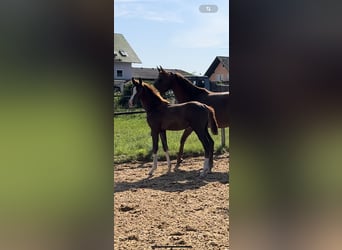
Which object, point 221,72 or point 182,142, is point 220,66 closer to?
point 221,72

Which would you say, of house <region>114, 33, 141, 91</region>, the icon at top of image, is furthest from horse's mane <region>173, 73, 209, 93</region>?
the icon at top of image

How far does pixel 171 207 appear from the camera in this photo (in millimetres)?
2254

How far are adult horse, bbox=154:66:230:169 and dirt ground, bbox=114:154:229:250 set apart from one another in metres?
0.40

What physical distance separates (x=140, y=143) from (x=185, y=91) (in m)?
0.71

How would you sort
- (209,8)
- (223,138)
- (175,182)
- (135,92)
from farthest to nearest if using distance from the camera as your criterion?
(223,138), (135,92), (175,182), (209,8)

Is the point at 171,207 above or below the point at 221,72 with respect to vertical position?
below

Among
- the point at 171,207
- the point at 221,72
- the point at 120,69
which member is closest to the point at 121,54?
the point at 120,69

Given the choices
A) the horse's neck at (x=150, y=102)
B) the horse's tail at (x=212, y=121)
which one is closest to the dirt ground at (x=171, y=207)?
the horse's tail at (x=212, y=121)

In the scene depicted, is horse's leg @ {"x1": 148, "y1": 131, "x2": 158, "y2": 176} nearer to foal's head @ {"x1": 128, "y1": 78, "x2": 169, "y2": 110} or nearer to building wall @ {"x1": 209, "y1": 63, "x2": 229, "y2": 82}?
foal's head @ {"x1": 128, "y1": 78, "x2": 169, "y2": 110}

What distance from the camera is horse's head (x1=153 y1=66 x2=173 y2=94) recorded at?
3.45 m
